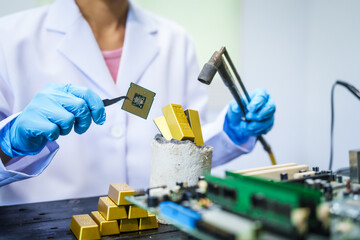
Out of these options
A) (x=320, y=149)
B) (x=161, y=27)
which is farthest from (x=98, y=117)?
(x=320, y=149)

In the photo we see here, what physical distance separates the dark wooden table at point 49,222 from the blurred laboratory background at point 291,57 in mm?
1274

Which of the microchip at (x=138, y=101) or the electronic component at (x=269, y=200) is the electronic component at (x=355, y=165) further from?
the microchip at (x=138, y=101)

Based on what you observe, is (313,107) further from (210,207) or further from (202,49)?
(210,207)

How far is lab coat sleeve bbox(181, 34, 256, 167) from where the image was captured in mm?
1288

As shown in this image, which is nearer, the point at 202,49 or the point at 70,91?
the point at 70,91

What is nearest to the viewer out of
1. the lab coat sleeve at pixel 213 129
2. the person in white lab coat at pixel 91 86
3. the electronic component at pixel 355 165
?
the electronic component at pixel 355 165

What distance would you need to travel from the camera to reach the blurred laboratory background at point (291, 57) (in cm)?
178

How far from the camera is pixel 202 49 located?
197cm

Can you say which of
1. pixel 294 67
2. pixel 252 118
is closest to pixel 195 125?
pixel 252 118

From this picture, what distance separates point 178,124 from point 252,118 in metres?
0.53

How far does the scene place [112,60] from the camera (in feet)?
4.36

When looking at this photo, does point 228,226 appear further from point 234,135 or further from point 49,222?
point 234,135

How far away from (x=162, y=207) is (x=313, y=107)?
1847 millimetres

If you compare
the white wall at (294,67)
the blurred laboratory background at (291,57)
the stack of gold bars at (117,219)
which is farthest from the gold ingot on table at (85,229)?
the white wall at (294,67)
